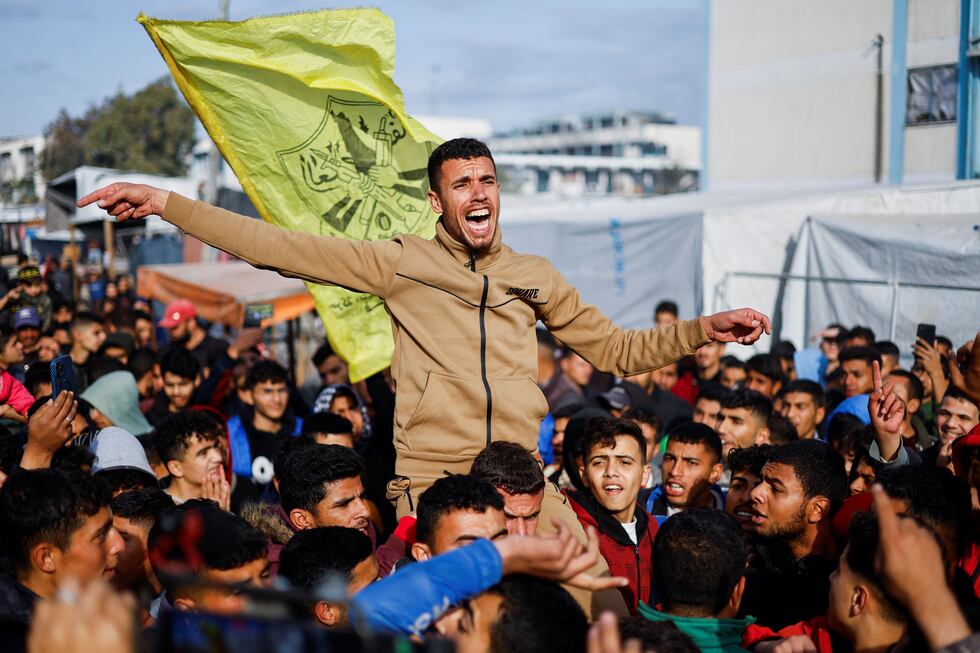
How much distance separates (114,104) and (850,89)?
121ft

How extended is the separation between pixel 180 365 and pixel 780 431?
15.2ft

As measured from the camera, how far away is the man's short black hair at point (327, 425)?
5.78 m

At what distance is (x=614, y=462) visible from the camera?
178 inches

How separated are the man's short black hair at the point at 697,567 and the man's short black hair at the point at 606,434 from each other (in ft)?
4.72

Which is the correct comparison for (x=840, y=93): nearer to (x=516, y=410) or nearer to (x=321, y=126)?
(x=321, y=126)

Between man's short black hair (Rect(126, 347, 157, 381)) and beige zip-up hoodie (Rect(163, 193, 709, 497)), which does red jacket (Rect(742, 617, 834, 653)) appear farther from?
man's short black hair (Rect(126, 347, 157, 381))

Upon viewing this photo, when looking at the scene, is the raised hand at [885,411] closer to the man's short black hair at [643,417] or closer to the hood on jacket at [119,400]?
the man's short black hair at [643,417]

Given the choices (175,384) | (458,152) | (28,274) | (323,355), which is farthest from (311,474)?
(28,274)

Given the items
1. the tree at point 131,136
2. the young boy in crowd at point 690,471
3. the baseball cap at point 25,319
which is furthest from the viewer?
the tree at point 131,136

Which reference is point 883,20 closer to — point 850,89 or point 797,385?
point 850,89

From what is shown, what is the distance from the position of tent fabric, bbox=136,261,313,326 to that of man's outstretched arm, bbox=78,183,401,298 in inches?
297

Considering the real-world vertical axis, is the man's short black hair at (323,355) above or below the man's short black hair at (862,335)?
below

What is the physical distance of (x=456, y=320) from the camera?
3.72m

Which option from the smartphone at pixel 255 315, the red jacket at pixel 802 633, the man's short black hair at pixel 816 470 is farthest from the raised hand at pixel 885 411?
the smartphone at pixel 255 315
